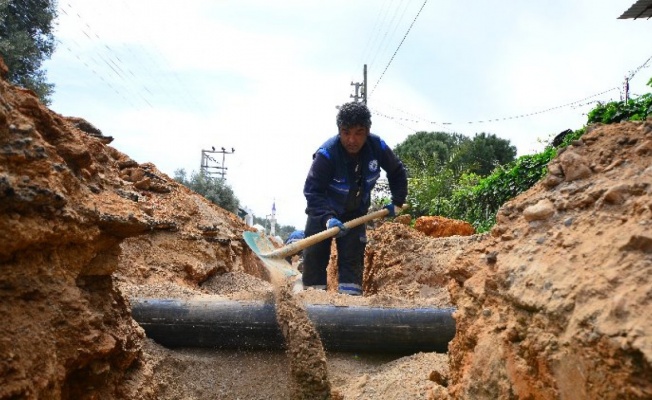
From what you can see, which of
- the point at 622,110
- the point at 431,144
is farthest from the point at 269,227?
the point at 622,110

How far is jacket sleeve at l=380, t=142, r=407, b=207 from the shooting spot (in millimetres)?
5391

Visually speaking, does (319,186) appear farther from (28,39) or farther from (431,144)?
(431,144)

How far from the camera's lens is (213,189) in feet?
79.6

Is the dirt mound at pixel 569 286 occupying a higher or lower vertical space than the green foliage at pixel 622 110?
lower

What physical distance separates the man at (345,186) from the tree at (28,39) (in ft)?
44.3

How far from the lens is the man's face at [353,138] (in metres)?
4.82

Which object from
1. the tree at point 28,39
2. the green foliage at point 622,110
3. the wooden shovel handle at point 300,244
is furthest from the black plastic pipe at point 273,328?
the tree at point 28,39

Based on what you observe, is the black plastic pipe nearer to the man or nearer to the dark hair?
the man

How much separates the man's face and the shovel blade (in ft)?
4.06

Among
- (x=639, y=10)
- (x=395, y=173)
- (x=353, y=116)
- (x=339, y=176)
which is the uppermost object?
(x=639, y=10)

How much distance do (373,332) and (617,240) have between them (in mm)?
2362

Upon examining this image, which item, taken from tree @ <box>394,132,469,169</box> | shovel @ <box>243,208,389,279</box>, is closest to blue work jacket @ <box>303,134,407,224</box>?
shovel @ <box>243,208,389,279</box>

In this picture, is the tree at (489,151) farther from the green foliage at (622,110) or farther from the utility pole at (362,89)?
the green foliage at (622,110)

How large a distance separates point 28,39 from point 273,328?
53.3 feet
